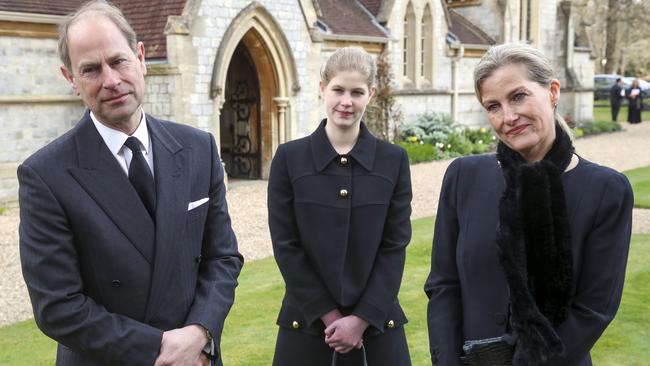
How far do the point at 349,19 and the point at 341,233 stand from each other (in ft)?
51.8

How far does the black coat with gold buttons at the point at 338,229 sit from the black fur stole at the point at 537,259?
3.39ft

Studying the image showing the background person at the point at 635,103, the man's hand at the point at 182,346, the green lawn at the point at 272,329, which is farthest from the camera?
the background person at the point at 635,103

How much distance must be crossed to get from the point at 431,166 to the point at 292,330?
13.9 metres

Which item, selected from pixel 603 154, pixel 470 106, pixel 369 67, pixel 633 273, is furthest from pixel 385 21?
pixel 369 67

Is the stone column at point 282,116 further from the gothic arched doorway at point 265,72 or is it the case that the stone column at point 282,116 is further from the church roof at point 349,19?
the church roof at point 349,19

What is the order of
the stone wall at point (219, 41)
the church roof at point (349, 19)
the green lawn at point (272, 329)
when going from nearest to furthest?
the green lawn at point (272, 329)
the stone wall at point (219, 41)
the church roof at point (349, 19)

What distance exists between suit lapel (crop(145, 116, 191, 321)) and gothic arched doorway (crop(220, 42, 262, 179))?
11.7 metres

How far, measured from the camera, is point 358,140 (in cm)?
331

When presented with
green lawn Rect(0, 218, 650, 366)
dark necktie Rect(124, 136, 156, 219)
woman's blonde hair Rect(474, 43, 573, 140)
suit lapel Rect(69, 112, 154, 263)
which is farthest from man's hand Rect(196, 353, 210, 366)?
green lawn Rect(0, 218, 650, 366)

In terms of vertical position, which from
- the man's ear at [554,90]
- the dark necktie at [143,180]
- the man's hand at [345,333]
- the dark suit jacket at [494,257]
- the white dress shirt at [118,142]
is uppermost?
the man's ear at [554,90]

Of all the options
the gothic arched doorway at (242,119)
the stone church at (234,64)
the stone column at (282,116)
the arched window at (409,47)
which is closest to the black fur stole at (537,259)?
the stone church at (234,64)

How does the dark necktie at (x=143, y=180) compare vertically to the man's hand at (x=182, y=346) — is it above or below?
above

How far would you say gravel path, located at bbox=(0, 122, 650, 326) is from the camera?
693cm

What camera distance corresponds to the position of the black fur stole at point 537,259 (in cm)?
209
